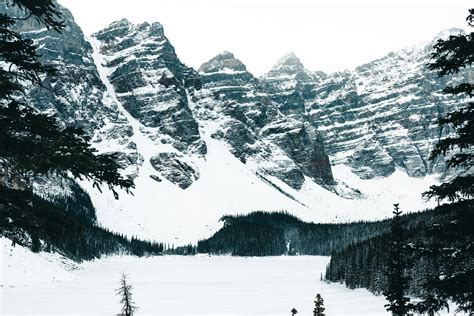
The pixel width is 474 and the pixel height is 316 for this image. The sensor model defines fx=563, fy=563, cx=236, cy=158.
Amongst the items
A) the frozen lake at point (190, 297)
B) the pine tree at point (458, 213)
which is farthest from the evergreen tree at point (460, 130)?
A: the frozen lake at point (190, 297)

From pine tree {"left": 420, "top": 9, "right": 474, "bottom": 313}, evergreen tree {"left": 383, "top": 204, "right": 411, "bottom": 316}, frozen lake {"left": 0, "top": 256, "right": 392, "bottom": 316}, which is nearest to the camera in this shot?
pine tree {"left": 420, "top": 9, "right": 474, "bottom": 313}

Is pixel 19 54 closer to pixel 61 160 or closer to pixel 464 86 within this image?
pixel 61 160

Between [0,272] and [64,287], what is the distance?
13.4 metres

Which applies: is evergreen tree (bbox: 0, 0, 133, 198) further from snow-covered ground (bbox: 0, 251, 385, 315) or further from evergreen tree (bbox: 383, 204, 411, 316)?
snow-covered ground (bbox: 0, 251, 385, 315)

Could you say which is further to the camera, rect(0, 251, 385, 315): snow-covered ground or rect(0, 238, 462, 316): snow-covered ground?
rect(0, 238, 462, 316): snow-covered ground

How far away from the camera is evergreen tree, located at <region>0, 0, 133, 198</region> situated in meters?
9.71

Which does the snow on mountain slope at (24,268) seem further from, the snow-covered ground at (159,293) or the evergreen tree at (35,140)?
the evergreen tree at (35,140)

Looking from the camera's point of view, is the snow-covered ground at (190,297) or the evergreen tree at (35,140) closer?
the evergreen tree at (35,140)

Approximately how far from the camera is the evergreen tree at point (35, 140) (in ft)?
31.9

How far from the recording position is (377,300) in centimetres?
9044

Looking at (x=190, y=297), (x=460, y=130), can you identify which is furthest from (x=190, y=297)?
(x=460, y=130)

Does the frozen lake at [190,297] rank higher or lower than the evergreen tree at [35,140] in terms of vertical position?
lower

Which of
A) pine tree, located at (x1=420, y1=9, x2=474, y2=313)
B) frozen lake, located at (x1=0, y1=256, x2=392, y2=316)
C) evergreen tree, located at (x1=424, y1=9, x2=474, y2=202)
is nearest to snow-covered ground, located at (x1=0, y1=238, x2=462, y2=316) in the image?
frozen lake, located at (x1=0, y1=256, x2=392, y2=316)

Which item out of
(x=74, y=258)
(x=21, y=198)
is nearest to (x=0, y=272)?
(x=74, y=258)
